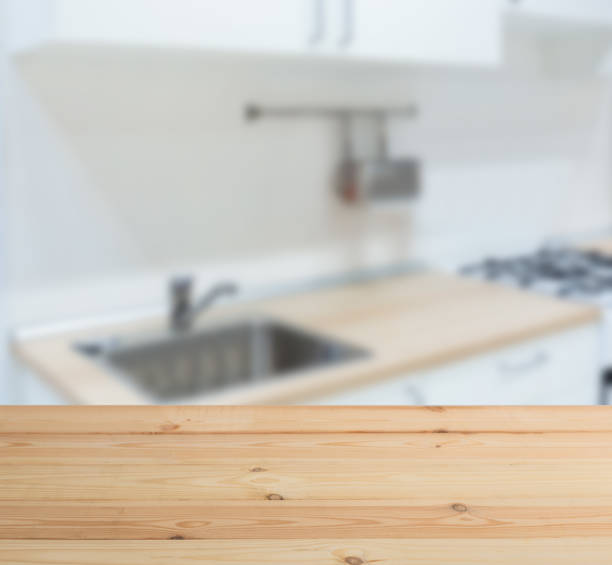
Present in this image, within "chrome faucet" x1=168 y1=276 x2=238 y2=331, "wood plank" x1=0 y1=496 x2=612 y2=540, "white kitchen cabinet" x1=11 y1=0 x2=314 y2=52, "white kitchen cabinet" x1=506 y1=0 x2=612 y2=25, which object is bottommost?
"wood plank" x1=0 y1=496 x2=612 y2=540

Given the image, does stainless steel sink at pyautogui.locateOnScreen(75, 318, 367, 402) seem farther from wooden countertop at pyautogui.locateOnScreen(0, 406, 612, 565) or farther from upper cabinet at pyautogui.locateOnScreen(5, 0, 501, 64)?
wooden countertop at pyautogui.locateOnScreen(0, 406, 612, 565)

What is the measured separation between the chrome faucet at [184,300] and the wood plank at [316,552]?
1.47m

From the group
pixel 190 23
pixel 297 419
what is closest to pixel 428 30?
pixel 190 23

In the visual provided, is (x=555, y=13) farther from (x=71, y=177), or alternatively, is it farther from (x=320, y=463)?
(x=320, y=463)

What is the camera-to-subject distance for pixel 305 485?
1.48ft

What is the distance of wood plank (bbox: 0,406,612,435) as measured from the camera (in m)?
0.53

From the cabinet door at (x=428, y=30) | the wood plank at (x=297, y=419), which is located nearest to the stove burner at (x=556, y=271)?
the cabinet door at (x=428, y=30)

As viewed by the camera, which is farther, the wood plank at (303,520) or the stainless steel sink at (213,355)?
the stainless steel sink at (213,355)

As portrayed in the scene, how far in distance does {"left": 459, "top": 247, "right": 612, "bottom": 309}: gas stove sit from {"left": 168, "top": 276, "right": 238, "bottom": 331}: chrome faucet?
2.86 ft

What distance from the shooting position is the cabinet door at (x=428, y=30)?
1712 millimetres

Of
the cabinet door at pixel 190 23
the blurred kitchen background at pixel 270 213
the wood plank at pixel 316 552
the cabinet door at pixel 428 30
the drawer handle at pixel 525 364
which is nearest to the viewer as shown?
the wood plank at pixel 316 552

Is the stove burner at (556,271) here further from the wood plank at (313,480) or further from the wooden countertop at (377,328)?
the wood plank at (313,480)

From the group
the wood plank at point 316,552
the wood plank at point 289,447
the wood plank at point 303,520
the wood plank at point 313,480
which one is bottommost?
the wood plank at point 316,552

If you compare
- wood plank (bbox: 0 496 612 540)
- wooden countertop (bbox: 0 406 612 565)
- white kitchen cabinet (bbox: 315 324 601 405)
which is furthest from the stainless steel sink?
wood plank (bbox: 0 496 612 540)
